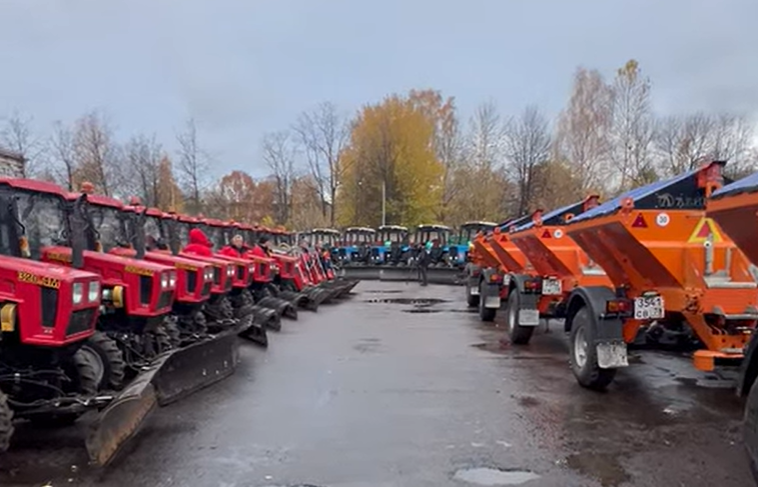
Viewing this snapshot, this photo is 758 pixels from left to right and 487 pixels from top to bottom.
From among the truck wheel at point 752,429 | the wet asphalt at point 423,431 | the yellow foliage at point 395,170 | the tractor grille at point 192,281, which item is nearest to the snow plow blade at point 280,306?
the tractor grille at point 192,281

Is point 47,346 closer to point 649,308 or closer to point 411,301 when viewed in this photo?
point 649,308

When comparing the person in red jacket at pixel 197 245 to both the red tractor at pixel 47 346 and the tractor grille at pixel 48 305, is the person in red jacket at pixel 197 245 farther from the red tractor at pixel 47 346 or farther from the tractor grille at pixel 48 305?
the tractor grille at pixel 48 305

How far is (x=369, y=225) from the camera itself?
5397cm

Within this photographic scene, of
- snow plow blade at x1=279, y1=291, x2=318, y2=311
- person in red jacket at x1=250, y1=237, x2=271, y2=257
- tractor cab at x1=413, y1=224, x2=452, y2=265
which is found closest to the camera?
person in red jacket at x1=250, y1=237, x2=271, y2=257

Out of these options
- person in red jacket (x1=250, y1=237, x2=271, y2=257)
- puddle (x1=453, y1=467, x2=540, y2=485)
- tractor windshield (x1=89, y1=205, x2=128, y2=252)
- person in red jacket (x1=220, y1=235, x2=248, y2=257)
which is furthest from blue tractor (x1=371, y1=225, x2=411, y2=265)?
puddle (x1=453, y1=467, x2=540, y2=485)

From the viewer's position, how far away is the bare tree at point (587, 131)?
4200 centimetres

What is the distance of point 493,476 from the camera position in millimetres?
5016

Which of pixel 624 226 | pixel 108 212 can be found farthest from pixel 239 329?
pixel 624 226

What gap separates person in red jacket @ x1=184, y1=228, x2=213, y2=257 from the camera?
11.9 m

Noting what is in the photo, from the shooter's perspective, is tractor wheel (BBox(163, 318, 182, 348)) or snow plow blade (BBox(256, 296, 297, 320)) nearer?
tractor wheel (BBox(163, 318, 182, 348))

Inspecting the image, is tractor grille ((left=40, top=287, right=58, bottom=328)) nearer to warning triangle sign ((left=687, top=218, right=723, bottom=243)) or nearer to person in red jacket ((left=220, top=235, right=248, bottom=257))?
warning triangle sign ((left=687, top=218, right=723, bottom=243))

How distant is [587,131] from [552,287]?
117 feet

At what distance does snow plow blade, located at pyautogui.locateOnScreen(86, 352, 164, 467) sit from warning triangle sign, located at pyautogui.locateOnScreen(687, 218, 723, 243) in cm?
546

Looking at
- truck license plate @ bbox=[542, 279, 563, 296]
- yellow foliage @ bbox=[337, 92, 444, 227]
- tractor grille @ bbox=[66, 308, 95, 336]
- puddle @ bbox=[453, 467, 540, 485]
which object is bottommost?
puddle @ bbox=[453, 467, 540, 485]
